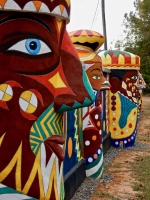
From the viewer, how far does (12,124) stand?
10.1ft

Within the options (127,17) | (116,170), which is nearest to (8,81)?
(116,170)

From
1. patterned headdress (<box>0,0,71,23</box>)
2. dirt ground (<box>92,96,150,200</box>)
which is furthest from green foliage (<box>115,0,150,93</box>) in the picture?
patterned headdress (<box>0,0,71,23</box>)

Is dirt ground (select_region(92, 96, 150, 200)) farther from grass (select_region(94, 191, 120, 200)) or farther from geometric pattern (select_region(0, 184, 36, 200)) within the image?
geometric pattern (select_region(0, 184, 36, 200))

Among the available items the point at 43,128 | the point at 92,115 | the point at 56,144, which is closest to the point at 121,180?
the point at 92,115

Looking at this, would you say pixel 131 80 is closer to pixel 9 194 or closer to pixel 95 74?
pixel 95 74

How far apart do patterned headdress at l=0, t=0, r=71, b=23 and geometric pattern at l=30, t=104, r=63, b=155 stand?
825 millimetres

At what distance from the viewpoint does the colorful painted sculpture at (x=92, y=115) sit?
6902mm

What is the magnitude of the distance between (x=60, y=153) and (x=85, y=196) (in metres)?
3.38

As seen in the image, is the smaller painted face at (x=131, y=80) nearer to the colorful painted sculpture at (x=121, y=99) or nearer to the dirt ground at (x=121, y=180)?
the colorful painted sculpture at (x=121, y=99)

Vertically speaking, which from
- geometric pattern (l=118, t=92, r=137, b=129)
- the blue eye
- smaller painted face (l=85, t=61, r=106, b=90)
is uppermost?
the blue eye

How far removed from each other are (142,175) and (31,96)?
5.49 m

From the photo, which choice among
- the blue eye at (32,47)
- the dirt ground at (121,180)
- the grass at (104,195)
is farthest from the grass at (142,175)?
the blue eye at (32,47)

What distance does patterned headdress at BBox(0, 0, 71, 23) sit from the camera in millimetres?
3004

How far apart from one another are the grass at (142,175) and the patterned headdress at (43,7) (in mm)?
4308
